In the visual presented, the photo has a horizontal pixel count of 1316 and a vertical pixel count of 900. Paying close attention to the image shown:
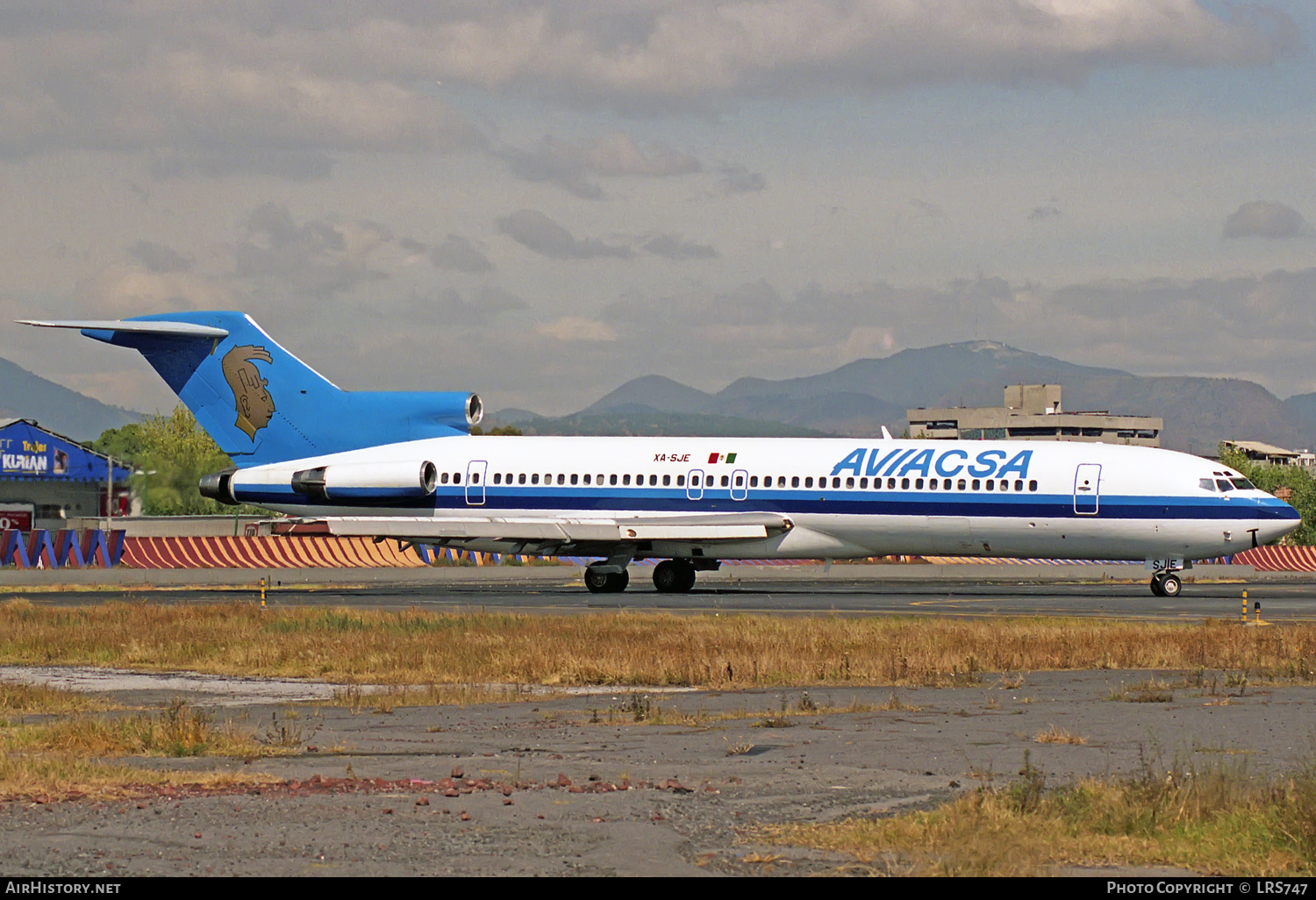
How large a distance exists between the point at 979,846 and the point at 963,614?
25.7 metres

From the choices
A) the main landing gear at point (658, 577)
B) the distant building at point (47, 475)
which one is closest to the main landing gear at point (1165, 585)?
the main landing gear at point (658, 577)

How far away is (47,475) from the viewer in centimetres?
10094

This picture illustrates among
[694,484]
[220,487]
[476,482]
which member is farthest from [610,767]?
[220,487]

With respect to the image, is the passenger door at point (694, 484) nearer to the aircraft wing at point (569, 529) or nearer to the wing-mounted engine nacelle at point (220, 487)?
the aircraft wing at point (569, 529)

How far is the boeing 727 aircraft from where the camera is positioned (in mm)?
40531

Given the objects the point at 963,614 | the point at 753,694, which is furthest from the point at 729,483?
the point at 753,694

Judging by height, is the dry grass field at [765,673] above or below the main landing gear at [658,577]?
below

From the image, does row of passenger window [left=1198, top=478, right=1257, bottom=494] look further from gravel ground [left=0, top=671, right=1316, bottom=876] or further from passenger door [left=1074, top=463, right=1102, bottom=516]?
gravel ground [left=0, top=671, right=1316, bottom=876]

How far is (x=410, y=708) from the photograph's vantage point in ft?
59.8

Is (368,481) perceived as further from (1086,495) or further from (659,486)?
(1086,495)

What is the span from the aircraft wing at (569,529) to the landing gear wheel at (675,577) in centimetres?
218

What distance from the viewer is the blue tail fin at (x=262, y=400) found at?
46062 mm

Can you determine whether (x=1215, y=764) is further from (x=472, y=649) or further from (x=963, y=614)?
(x=963, y=614)

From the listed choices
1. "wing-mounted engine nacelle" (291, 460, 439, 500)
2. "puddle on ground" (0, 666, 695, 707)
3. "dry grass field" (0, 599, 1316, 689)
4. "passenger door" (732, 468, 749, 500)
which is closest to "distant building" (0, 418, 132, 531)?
"wing-mounted engine nacelle" (291, 460, 439, 500)
